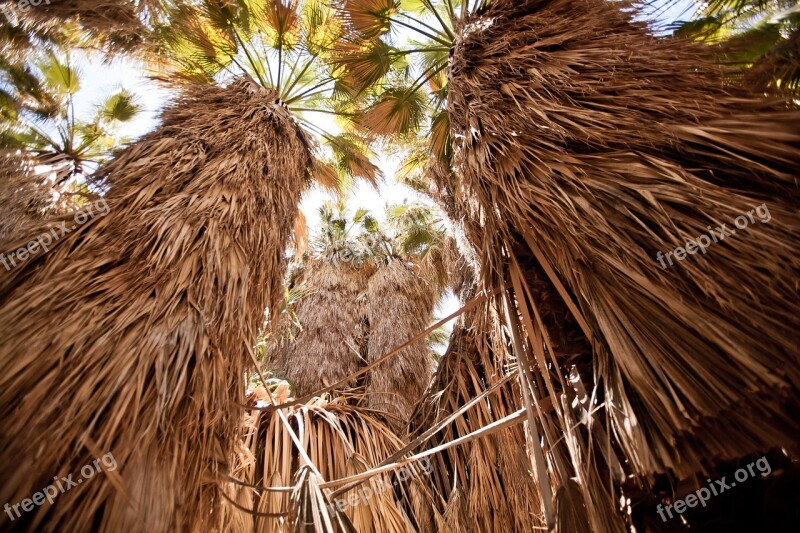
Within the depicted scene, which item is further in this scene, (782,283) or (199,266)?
(199,266)

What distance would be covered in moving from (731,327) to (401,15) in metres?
3.65

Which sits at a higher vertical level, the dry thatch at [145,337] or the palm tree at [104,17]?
the palm tree at [104,17]

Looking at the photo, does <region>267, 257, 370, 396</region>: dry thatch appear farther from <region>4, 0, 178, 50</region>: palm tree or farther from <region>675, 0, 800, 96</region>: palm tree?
<region>675, 0, 800, 96</region>: palm tree

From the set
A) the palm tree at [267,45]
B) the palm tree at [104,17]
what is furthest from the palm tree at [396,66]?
the palm tree at [104,17]

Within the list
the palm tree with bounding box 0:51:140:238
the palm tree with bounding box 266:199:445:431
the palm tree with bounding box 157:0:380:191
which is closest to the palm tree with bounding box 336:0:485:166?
the palm tree with bounding box 157:0:380:191

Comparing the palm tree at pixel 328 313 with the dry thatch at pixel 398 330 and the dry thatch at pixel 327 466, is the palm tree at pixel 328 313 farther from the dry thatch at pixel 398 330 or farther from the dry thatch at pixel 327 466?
the dry thatch at pixel 327 466

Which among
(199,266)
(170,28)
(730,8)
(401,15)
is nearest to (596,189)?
(199,266)

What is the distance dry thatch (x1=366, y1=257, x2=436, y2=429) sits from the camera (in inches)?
267

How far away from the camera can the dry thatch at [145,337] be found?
1.05m

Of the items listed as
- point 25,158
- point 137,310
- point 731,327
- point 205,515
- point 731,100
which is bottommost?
point 205,515

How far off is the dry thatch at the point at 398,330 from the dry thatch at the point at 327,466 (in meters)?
3.17

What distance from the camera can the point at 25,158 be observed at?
119 inches

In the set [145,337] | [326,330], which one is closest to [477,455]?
[145,337]

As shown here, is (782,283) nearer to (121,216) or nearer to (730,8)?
(730,8)
